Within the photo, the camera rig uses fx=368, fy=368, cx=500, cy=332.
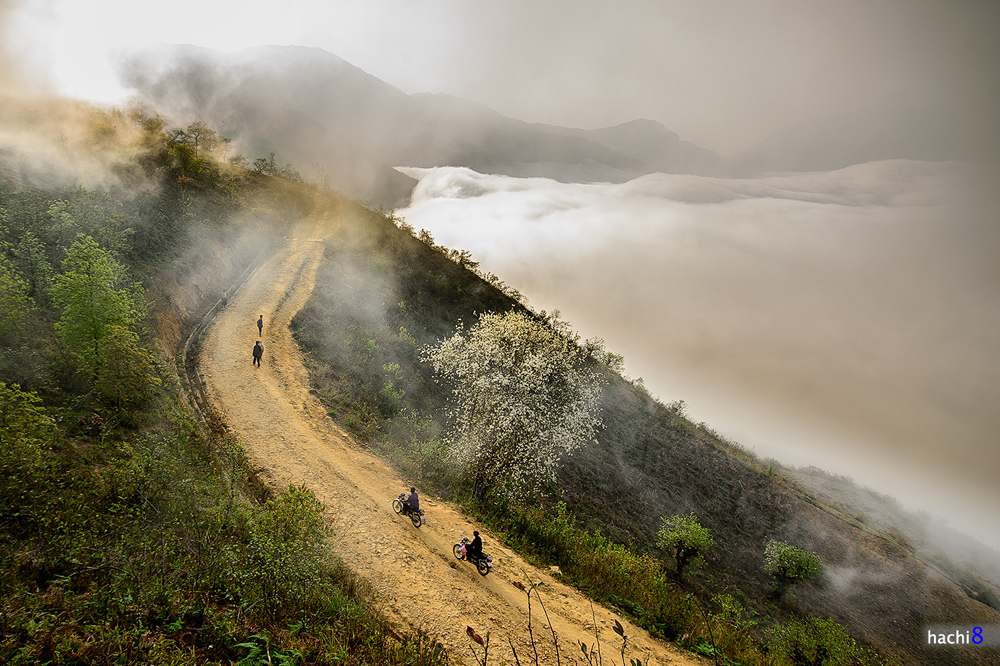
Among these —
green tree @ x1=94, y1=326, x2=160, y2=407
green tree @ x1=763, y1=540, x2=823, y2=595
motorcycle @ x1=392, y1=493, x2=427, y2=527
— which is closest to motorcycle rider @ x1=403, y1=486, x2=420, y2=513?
motorcycle @ x1=392, y1=493, x2=427, y2=527

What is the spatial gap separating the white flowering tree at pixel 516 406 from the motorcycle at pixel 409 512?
5.48 m

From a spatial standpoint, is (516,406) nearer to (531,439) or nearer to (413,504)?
(531,439)

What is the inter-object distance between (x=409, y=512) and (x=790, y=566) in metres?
35.1

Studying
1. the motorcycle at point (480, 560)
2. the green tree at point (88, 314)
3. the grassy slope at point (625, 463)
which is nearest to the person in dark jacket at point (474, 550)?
the motorcycle at point (480, 560)

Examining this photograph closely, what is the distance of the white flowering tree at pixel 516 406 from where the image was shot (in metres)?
21.4

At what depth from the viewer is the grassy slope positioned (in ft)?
89.2

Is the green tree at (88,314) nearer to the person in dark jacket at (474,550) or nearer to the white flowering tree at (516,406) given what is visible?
the person in dark jacket at (474,550)

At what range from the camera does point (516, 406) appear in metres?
21.3

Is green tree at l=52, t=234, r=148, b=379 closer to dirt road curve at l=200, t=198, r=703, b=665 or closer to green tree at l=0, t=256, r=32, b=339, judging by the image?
green tree at l=0, t=256, r=32, b=339

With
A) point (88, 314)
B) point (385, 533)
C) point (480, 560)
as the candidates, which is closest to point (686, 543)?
point (480, 560)

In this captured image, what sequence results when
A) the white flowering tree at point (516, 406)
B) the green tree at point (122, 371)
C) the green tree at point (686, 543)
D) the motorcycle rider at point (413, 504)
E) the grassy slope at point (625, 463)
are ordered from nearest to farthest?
1. the green tree at point (122, 371)
2. the motorcycle rider at point (413, 504)
3. the white flowering tree at point (516, 406)
4. the grassy slope at point (625, 463)
5. the green tree at point (686, 543)

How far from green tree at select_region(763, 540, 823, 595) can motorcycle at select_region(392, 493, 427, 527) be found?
111ft

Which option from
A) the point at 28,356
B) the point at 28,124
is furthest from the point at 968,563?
the point at 28,124

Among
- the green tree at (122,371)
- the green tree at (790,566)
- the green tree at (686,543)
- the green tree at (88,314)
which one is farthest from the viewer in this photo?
the green tree at (790,566)
